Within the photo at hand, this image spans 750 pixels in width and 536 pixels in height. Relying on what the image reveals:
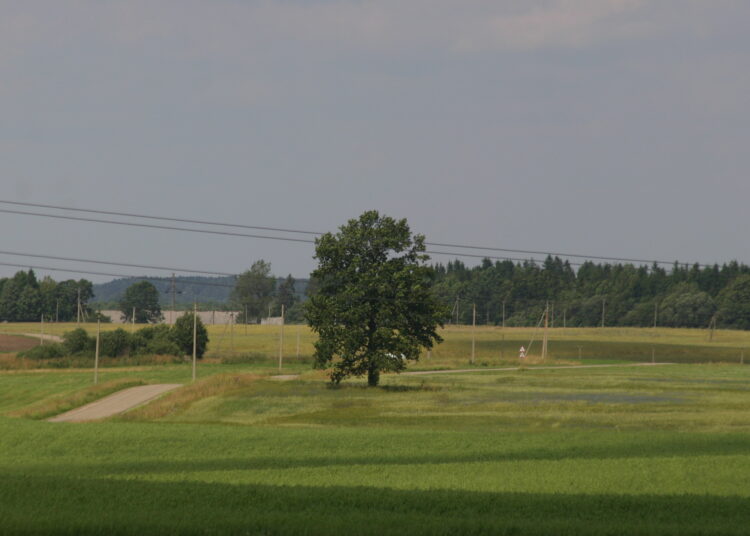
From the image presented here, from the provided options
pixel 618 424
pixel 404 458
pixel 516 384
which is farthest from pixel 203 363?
pixel 404 458

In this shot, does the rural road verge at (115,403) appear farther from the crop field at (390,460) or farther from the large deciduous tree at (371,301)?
the large deciduous tree at (371,301)

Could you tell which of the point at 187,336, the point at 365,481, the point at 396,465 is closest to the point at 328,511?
the point at 365,481

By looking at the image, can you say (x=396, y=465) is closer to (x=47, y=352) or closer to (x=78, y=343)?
(x=78, y=343)

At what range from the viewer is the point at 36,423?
2282 inches

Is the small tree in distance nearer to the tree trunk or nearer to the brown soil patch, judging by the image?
the brown soil patch

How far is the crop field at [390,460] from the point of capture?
2261 centimetres

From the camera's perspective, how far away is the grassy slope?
22.5 meters

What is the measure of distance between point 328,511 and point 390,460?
54.9 feet

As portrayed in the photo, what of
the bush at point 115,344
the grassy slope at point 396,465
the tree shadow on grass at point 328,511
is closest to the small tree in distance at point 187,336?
the bush at point 115,344

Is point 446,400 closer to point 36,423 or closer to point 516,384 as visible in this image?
point 516,384

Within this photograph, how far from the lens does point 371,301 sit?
83.0 meters

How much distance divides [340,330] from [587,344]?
12439 centimetres

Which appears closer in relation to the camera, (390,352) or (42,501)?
(42,501)

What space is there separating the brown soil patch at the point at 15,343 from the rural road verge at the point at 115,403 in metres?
82.5
